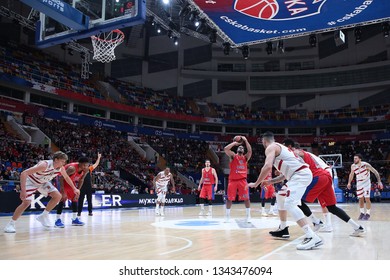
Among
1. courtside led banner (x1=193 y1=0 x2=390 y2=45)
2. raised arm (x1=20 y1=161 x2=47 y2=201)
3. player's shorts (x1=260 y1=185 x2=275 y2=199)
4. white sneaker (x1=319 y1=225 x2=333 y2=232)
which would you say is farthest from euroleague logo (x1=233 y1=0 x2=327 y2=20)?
raised arm (x1=20 y1=161 x2=47 y2=201)

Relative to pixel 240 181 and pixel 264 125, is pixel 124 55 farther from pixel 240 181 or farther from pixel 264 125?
pixel 240 181

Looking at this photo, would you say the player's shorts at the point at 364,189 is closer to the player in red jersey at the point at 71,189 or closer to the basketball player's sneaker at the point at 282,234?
the basketball player's sneaker at the point at 282,234

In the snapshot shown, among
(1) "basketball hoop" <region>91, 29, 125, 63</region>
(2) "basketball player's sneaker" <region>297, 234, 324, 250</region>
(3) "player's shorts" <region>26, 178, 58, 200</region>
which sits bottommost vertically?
(2) "basketball player's sneaker" <region>297, 234, 324, 250</region>

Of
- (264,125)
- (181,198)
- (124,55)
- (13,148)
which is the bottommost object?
(181,198)

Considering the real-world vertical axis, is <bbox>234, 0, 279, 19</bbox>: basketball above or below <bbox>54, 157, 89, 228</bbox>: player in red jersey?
above

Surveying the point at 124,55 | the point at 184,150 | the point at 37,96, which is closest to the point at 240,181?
the point at 37,96

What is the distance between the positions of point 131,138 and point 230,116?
1374cm

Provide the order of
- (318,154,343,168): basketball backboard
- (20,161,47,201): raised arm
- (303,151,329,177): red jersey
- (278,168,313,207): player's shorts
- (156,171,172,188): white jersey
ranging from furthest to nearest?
(318,154,343,168): basketball backboard < (156,171,172,188): white jersey < (20,161,47,201): raised arm < (303,151,329,177): red jersey < (278,168,313,207): player's shorts

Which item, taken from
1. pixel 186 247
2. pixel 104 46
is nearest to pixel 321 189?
pixel 186 247

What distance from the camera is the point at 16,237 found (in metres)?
7.44

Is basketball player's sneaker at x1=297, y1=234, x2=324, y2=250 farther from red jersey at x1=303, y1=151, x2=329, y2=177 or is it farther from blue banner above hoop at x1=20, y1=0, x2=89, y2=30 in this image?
blue banner above hoop at x1=20, y1=0, x2=89, y2=30

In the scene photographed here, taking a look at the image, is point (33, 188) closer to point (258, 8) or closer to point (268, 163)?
Result: point (268, 163)

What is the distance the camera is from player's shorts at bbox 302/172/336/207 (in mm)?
7046

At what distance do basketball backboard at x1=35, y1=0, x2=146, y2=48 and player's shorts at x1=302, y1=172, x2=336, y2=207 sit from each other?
19.7ft
